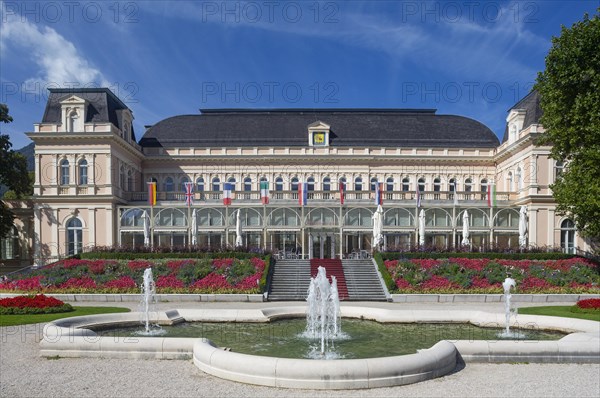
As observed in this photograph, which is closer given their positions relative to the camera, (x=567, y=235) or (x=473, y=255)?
(x=473, y=255)

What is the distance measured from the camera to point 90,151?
147 ft

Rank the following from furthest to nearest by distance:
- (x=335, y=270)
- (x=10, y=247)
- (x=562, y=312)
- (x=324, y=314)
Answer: (x=10, y=247), (x=335, y=270), (x=562, y=312), (x=324, y=314)

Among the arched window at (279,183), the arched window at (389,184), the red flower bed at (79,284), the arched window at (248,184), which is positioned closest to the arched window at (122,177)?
the arched window at (248,184)

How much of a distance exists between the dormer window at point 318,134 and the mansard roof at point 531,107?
1819 cm

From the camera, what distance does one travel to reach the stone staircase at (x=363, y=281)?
28.7 metres

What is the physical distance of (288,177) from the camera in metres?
52.3

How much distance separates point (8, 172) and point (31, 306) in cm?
2707

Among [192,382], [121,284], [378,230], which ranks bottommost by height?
[121,284]

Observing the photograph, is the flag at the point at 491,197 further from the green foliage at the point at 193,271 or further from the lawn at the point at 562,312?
the green foliage at the point at 193,271

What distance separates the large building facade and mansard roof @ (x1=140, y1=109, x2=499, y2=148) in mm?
151

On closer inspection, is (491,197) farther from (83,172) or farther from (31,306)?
(83,172)

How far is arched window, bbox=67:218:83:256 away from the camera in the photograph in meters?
44.5

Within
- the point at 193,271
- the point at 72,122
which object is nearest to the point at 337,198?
the point at 193,271

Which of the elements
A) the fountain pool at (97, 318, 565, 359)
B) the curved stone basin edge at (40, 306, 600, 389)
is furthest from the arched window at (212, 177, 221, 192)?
the curved stone basin edge at (40, 306, 600, 389)
